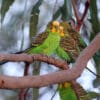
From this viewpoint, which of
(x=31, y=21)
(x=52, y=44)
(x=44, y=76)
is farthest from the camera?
(x=31, y=21)

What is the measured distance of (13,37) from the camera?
147 cm

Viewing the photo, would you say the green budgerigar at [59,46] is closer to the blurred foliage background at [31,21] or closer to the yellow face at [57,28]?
the yellow face at [57,28]

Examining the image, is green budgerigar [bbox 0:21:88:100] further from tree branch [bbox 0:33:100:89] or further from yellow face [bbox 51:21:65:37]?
tree branch [bbox 0:33:100:89]

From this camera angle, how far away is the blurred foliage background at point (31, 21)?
3.26 ft

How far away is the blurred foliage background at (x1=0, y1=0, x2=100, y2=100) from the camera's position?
0.99 metres

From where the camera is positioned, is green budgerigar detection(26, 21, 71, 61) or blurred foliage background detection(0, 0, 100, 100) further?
blurred foliage background detection(0, 0, 100, 100)

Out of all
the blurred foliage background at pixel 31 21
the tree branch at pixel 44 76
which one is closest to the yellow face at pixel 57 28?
the tree branch at pixel 44 76

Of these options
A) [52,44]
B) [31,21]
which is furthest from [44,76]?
[31,21]

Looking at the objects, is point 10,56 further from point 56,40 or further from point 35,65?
point 35,65

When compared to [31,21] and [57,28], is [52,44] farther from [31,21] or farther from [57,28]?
[31,21]

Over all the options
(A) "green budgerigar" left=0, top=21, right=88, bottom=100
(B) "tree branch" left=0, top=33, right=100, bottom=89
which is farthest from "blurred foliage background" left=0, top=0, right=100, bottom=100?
(B) "tree branch" left=0, top=33, right=100, bottom=89

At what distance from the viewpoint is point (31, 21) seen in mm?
987

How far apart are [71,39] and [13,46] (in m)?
0.79

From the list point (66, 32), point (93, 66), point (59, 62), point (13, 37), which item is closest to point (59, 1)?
→ point (93, 66)
